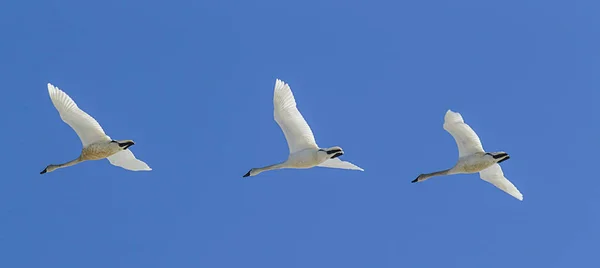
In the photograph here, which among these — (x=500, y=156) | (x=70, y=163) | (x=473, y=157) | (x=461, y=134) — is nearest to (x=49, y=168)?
(x=70, y=163)

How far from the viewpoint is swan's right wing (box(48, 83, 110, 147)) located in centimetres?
6172

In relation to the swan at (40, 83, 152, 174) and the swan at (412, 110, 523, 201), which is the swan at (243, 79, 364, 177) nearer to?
the swan at (412, 110, 523, 201)

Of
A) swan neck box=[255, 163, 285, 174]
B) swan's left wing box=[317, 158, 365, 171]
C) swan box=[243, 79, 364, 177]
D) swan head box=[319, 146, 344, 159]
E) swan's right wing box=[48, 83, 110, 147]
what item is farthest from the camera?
swan neck box=[255, 163, 285, 174]

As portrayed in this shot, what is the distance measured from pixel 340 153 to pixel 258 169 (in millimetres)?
6588

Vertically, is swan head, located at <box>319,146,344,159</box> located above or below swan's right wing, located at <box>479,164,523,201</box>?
below

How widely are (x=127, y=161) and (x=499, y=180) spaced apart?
15.5 meters

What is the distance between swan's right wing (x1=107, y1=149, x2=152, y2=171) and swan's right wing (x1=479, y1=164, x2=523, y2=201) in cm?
1403

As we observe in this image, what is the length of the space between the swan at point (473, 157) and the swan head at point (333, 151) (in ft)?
14.1

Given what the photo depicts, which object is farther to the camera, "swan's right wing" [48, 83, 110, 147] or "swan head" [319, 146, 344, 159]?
"swan's right wing" [48, 83, 110, 147]

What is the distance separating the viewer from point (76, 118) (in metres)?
62.0

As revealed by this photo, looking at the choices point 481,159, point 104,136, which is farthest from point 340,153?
point 104,136

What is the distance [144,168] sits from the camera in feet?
214

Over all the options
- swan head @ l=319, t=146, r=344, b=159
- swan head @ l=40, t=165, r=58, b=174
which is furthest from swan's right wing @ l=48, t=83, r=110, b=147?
swan head @ l=319, t=146, r=344, b=159

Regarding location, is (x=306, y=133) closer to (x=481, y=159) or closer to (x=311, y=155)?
(x=311, y=155)
